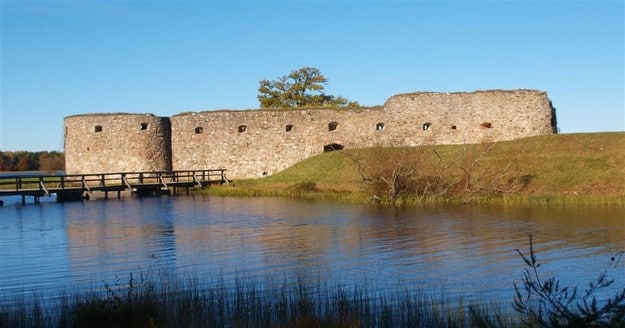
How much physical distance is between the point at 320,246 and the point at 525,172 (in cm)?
1229

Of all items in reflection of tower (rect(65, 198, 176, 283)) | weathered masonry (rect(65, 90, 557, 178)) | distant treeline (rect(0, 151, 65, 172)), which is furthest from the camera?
distant treeline (rect(0, 151, 65, 172))

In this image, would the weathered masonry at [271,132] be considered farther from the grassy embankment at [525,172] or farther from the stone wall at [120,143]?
the grassy embankment at [525,172]

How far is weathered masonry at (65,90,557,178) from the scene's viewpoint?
99.1 feet

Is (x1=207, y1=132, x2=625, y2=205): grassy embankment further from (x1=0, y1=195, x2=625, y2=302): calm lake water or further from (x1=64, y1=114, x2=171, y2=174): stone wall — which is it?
(x1=64, y1=114, x2=171, y2=174): stone wall

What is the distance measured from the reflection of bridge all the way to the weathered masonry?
3.03 ft

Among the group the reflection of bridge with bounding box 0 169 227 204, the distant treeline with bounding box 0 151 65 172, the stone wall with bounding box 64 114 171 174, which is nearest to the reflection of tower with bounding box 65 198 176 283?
the reflection of bridge with bounding box 0 169 227 204

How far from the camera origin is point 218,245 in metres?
13.2

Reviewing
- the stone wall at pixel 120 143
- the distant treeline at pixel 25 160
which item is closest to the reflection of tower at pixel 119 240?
the stone wall at pixel 120 143

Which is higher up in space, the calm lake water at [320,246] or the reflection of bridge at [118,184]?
the reflection of bridge at [118,184]

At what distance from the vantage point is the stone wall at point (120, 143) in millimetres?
34156

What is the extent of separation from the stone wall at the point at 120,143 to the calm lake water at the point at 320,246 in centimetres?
1355

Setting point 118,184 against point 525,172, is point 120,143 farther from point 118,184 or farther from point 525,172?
point 525,172

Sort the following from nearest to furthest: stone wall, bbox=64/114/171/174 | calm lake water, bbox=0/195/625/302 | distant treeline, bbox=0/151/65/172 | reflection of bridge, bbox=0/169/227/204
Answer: calm lake water, bbox=0/195/625/302, reflection of bridge, bbox=0/169/227/204, stone wall, bbox=64/114/171/174, distant treeline, bbox=0/151/65/172

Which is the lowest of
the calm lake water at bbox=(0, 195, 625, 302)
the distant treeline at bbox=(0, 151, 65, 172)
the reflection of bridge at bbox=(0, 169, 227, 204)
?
the calm lake water at bbox=(0, 195, 625, 302)
